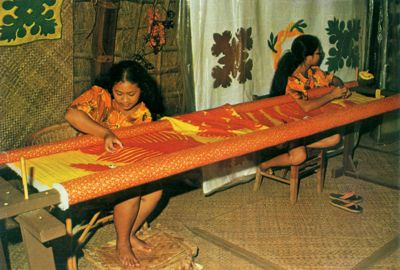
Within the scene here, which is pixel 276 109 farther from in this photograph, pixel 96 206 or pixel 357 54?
pixel 357 54

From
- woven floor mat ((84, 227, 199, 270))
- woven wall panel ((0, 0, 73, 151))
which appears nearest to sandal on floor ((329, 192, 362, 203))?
woven floor mat ((84, 227, 199, 270))

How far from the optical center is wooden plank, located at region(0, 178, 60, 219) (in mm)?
1603

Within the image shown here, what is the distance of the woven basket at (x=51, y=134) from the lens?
2833 millimetres

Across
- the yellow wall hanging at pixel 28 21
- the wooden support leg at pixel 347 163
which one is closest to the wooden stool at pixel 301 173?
the wooden support leg at pixel 347 163

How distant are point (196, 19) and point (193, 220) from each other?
1.50m

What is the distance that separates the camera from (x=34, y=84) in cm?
380

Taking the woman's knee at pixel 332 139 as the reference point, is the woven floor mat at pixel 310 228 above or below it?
below

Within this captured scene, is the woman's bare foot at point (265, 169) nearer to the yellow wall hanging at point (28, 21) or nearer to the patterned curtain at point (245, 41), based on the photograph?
the patterned curtain at point (245, 41)

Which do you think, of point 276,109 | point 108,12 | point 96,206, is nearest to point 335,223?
point 276,109

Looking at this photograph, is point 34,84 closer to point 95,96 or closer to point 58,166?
point 95,96

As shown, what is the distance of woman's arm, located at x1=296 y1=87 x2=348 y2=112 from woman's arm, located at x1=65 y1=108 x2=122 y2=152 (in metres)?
1.52

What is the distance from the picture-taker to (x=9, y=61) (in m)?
3.56

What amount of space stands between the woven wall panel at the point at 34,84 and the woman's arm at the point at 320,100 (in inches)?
79.4

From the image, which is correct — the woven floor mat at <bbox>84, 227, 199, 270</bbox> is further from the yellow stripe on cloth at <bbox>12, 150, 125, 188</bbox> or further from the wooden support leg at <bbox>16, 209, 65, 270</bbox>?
the wooden support leg at <bbox>16, 209, 65, 270</bbox>
